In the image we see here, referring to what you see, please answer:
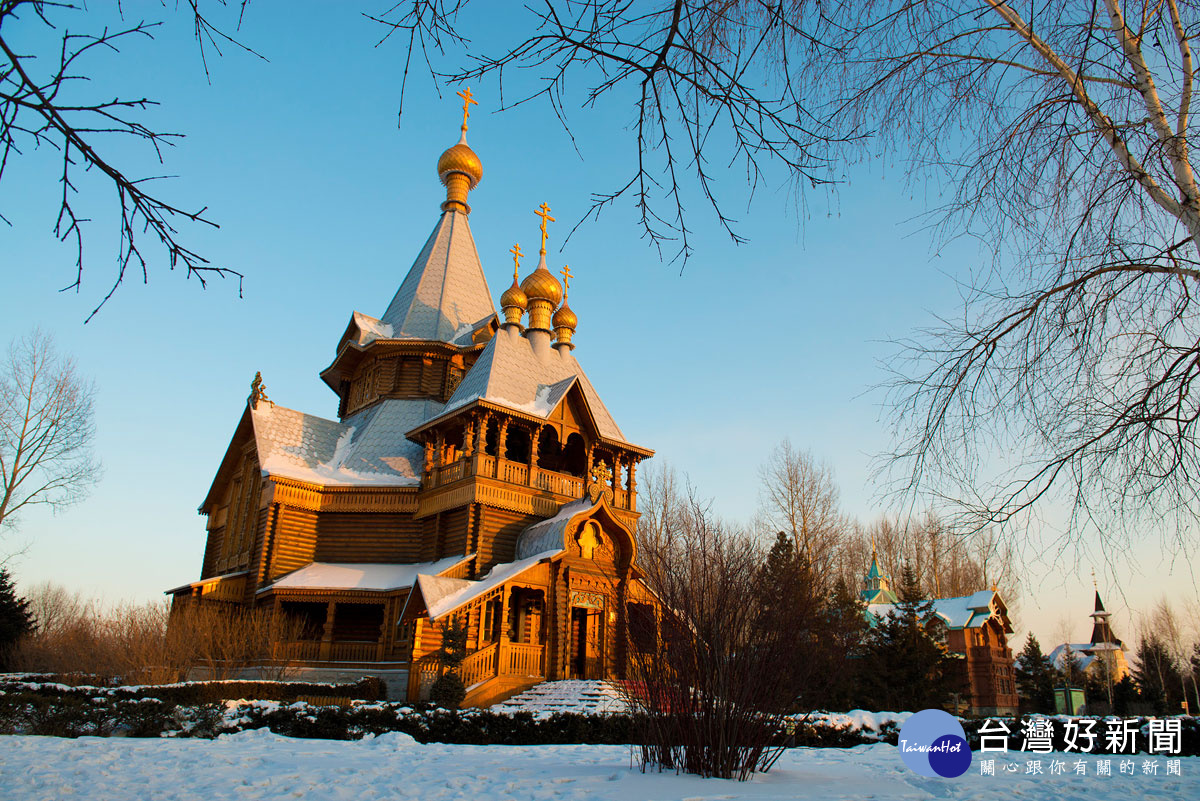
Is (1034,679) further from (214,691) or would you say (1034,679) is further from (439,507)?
(214,691)

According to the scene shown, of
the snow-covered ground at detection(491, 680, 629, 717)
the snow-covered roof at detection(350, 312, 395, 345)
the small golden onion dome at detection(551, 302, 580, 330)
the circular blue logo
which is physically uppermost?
the small golden onion dome at detection(551, 302, 580, 330)

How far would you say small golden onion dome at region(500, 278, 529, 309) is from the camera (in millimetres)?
26797

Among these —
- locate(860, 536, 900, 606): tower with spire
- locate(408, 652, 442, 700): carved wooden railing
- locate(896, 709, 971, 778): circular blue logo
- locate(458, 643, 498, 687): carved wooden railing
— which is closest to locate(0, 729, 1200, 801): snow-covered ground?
locate(896, 709, 971, 778): circular blue logo

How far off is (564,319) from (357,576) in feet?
38.7

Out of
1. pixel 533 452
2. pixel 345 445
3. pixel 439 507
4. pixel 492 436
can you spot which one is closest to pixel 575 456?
pixel 492 436

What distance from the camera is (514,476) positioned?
2202 centimetres

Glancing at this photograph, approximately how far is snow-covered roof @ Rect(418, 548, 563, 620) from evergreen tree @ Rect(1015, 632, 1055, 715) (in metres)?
26.8

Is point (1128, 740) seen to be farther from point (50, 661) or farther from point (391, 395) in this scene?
point (50, 661)

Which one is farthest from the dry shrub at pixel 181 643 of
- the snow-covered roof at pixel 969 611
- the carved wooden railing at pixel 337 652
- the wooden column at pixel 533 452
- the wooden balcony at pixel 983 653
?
the wooden balcony at pixel 983 653

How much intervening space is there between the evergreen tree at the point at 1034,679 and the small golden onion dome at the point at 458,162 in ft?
108

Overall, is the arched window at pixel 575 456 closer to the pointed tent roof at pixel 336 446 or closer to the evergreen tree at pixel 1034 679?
the pointed tent roof at pixel 336 446

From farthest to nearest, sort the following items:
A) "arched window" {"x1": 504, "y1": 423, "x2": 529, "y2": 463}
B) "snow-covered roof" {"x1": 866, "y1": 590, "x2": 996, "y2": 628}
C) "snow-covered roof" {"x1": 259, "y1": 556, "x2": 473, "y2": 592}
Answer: "snow-covered roof" {"x1": 866, "y1": 590, "x2": 996, "y2": 628} → "arched window" {"x1": 504, "y1": 423, "x2": 529, "y2": 463} → "snow-covered roof" {"x1": 259, "y1": 556, "x2": 473, "y2": 592}

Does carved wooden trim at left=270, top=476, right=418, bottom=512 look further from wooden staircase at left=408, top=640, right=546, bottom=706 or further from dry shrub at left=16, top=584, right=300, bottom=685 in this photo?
wooden staircase at left=408, top=640, right=546, bottom=706

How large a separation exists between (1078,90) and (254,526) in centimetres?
2291
